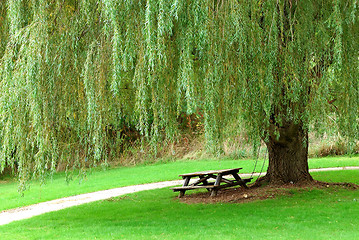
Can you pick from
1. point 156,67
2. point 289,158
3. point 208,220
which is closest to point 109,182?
point 289,158

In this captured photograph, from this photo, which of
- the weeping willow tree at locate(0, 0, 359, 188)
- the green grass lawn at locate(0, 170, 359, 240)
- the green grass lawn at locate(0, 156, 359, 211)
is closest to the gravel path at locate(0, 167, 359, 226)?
the green grass lawn at locate(0, 156, 359, 211)

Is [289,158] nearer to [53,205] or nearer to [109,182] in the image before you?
[53,205]

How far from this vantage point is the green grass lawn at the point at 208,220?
582cm

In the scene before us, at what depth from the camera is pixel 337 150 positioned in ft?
56.8

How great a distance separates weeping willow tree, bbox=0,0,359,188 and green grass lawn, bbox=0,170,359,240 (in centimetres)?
124

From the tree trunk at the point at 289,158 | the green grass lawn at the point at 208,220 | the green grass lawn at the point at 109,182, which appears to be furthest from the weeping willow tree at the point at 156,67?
the green grass lawn at the point at 109,182

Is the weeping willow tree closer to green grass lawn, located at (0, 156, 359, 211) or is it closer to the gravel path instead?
the gravel path

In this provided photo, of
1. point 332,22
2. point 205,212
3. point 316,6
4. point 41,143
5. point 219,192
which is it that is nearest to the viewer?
point 41,143

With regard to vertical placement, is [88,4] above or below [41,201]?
above

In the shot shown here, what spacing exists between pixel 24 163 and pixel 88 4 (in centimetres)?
253

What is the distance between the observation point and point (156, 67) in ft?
17.2

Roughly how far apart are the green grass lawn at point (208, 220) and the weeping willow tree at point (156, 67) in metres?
1.24

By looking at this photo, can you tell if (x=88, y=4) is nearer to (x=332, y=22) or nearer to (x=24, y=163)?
(x=24, y=163)

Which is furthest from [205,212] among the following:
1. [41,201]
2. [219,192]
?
[41,201]
